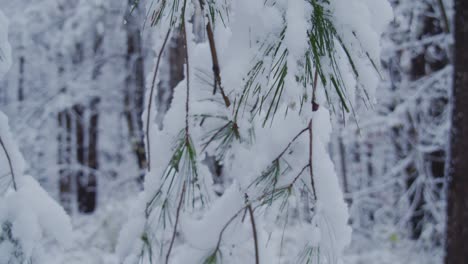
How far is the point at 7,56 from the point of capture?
970mm

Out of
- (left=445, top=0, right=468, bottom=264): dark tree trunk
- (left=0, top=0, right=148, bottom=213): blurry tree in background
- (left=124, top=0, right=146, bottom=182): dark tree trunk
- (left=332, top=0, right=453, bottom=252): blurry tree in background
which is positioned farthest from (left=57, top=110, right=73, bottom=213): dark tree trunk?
(left=445, top=0, right=468, bottom=264): dark tree trunk

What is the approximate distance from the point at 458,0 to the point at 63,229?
230 centimetres

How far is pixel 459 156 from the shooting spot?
2.35 m

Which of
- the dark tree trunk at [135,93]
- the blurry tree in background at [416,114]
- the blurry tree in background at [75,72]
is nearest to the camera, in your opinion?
the blurry tree in background at [416,114]

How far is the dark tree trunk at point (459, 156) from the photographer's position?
7.60 feet

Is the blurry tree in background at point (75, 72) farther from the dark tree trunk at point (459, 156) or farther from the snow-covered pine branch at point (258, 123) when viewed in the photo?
the snow-covered pine branch at point (258, 123)

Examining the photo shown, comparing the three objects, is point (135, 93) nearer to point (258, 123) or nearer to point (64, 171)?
point (64, 171)

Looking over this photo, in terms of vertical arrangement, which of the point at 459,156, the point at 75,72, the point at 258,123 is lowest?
the point at 459,156

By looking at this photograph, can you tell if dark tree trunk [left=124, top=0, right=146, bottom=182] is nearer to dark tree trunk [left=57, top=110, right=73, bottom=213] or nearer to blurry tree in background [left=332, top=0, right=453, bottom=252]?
dark tree trunk [left=57, top=110, right=73, bottom=213]

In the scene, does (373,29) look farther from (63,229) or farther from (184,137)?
(63,229)

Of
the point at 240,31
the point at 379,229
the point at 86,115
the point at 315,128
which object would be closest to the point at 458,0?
the point at 315,128

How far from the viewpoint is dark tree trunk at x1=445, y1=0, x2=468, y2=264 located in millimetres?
2316

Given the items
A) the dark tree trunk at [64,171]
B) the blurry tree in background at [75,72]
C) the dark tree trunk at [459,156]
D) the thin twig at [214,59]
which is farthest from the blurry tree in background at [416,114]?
the dark tree trunk at [64,171]

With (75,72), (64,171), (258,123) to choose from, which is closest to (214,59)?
(258,123)
